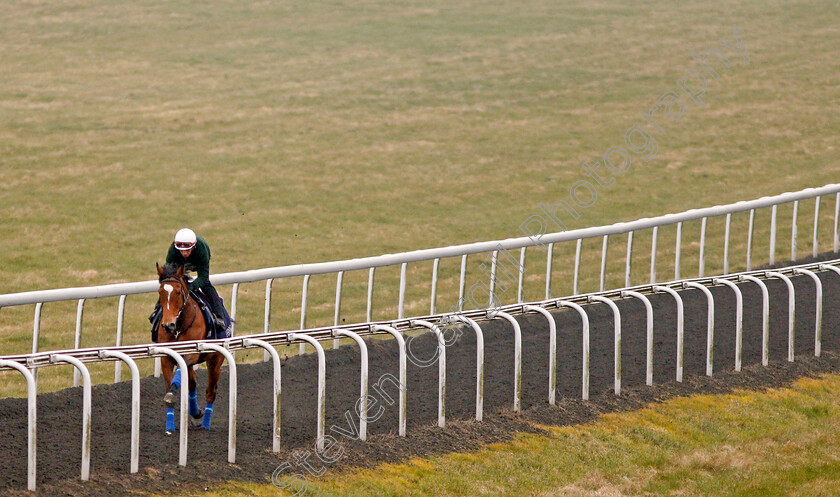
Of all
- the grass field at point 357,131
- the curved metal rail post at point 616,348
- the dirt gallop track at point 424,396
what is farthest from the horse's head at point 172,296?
the grass field at point 357,131

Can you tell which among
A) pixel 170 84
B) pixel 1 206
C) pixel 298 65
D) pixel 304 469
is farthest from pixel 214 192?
pixel 304 469

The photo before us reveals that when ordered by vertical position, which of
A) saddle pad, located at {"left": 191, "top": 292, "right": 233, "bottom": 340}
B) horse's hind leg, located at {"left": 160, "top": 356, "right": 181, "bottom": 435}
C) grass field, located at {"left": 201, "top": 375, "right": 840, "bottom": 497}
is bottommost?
grass field, located at {"left": 201, "top": 375, "right": 840, "bottom": 497}

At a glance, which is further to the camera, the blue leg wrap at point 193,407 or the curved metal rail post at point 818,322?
the curved metal rail post at point 818,322

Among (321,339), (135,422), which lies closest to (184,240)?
(321,339)

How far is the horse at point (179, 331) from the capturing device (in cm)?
734

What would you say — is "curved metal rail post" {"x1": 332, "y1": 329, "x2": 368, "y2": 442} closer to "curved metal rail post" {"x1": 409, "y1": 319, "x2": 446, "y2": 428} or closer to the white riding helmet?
"curved metal rail post" {"x1": 409, "y1": 319, "x2": 446, "y2": 428}

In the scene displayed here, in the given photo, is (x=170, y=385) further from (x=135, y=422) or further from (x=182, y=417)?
(x=135, y=422)

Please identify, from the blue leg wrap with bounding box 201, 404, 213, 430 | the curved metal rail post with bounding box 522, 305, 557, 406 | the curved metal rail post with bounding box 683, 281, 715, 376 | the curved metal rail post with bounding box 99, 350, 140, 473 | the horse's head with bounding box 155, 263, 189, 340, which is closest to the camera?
the curved metal rail post with bounding box 99, 350, 140, 473

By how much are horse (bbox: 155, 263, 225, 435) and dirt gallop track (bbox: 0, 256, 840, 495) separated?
0.21m

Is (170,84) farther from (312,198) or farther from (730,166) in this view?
(730,166)

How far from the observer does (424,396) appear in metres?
8.86

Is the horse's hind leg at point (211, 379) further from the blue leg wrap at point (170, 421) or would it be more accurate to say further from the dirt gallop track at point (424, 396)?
the blue leg wrap at point (170, 421)

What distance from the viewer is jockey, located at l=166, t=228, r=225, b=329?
7.67m

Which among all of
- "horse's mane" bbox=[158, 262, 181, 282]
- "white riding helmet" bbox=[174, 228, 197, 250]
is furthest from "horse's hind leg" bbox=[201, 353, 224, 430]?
"white riding helmet" bbox=[174, 228, 197, 250]
